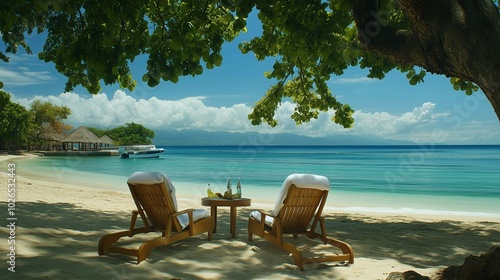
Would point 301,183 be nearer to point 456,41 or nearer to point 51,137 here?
point 456,41

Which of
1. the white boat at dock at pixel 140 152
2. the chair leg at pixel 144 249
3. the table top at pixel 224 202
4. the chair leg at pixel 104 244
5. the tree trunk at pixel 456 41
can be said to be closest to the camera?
the tree trunk at pixel 456 41

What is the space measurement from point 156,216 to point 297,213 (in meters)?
1.74

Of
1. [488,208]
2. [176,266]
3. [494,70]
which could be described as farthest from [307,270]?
[488,208]

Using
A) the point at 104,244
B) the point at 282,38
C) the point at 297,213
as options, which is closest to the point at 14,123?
the point at 282,38

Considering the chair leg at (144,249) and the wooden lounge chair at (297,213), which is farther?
the wooden lounge chair at (297,213)

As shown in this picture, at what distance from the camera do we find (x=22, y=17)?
7402mm

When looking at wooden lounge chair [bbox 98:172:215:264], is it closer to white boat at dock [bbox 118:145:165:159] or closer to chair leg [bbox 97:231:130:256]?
Answer: chair leg [bbox 97:231:130:256]

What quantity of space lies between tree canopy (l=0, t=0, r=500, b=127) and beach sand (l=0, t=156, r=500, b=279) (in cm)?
190

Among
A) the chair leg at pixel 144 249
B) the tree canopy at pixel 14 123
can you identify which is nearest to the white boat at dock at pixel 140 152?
the tree canopy at pixel 14 123

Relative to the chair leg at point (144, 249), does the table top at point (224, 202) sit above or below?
above

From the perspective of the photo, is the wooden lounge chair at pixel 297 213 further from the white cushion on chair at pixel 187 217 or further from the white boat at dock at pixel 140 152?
the white boat at dock at pixel 140 152

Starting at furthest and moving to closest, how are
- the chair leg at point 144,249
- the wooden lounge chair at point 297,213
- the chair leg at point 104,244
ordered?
the wooden lounge chair at point 297,213 < the chair leg at point 104,244 < the chair leg at point 144,249

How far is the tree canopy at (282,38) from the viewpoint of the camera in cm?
313

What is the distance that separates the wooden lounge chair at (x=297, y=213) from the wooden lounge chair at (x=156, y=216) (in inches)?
36.6
